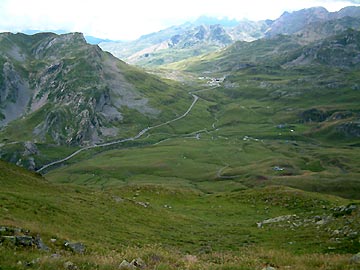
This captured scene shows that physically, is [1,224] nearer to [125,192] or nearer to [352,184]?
[125,192]

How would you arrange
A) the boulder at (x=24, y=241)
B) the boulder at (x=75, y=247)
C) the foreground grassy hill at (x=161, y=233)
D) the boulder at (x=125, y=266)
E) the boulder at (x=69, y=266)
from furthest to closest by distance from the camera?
the boulder at (x=75, y=247) < the boulder at (x=24, y=241) < the foreground grassy hill at (x=161, y=233) < the boulder at (x=125, y=266) < the boulder at (x=69, y=266)

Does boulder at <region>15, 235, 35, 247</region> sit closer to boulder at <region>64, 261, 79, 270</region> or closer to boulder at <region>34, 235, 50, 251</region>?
boulder at <region>34, 235, 50, 251</region>

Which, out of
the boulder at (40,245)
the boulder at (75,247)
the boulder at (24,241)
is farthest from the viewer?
the boulder at (75,247)

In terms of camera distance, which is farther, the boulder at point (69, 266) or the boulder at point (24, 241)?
the boulder at point (24, 241)

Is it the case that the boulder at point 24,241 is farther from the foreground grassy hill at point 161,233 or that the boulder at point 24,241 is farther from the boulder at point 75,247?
the boulder at point 75,247

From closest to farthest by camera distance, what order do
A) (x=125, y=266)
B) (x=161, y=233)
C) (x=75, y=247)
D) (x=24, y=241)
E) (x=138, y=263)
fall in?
1. (x=125, y=266)
2. (x=138, y=263)
3. (x=24, y=241)
4. (x=75, y=247)
5. (x=161, y=233)

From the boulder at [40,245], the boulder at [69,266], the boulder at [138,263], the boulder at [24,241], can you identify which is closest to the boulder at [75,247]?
the boulder at [40,245]

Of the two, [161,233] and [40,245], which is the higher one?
[40,245]

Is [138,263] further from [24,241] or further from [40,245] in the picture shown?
[24,241]

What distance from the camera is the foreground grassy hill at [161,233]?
23.6m

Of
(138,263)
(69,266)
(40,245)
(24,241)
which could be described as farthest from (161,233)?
(69,266)

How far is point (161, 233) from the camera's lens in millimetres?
46625

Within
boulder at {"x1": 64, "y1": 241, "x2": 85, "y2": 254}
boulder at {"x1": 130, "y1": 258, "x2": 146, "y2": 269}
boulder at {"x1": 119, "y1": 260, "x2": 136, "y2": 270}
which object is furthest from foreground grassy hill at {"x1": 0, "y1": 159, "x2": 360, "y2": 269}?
boulder at {"x1": 130, "y1": 258, "x2": 146, "y2": 269}

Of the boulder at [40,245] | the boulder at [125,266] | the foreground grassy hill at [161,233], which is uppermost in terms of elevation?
the boulder at [125,266]
